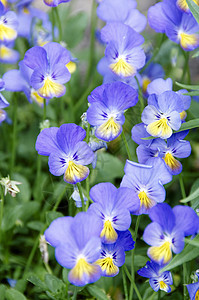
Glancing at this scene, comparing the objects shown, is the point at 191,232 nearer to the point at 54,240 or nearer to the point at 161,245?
the point at 161,245

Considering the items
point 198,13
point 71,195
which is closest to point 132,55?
point 198,13

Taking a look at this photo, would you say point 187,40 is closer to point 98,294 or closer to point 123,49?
point 123,49

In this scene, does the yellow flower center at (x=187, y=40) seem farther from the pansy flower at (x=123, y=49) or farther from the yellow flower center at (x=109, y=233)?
the yellow flower center at (x=109, y=233)

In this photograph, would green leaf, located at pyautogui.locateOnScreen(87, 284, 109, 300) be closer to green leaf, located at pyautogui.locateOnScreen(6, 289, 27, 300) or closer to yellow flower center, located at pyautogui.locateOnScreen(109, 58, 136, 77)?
green leaf, located at pyautogui.locateOnScreen(6, 289, 27, 300)

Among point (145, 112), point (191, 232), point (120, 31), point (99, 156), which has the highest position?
point (120, 31)

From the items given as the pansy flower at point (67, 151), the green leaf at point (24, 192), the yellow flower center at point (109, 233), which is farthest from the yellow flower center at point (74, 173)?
the green leaf at point (24, 192)

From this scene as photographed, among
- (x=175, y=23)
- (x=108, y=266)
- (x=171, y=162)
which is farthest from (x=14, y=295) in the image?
(x=175, y=23)

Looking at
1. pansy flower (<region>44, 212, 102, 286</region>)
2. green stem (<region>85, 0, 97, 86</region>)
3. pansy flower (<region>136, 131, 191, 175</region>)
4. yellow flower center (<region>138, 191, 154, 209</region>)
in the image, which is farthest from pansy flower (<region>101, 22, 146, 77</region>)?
green stem (<region>85, 0, 97, 86</region>)
